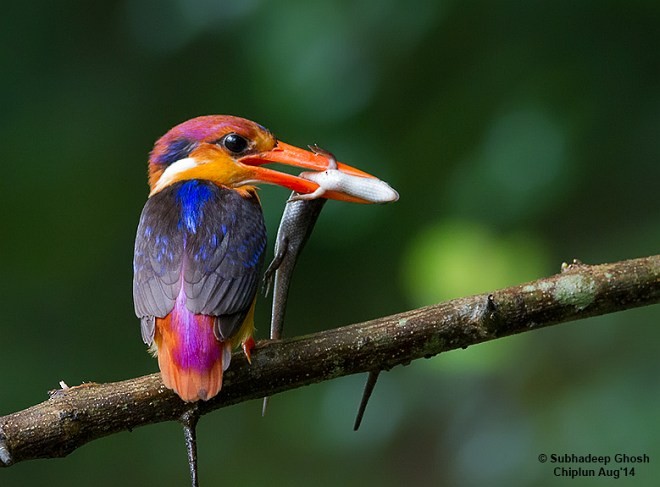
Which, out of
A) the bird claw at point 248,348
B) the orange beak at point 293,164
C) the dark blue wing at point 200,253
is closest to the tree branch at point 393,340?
the bird claw at point 248,348

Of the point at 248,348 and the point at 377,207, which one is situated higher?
the point at 377,207

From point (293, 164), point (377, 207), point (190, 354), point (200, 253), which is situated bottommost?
point (190, 354)

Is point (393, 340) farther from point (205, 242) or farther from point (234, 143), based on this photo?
point (234, 143)

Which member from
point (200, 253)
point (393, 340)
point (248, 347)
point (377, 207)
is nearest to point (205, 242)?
point (200, 253)

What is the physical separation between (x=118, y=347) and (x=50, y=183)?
780 mm

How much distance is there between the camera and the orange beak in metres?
2.36

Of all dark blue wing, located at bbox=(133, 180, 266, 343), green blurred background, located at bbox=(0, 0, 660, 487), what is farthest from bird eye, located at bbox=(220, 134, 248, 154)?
green blurred background, located at bbox=(0, 0, 660, 487)

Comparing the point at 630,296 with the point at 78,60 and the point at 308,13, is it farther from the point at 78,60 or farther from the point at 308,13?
the point at 78,60

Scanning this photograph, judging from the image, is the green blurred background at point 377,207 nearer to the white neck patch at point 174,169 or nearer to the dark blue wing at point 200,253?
the white neck patch at point 174,169

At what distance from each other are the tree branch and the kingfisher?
0.08 m

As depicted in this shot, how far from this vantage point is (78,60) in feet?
13.3

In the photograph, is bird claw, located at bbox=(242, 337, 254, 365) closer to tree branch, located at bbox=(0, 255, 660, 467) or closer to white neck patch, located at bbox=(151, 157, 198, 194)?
A: tree branch, located at bbox=(0, 255, 660, 467)

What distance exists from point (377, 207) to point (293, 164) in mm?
957

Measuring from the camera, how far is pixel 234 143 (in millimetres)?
2514
